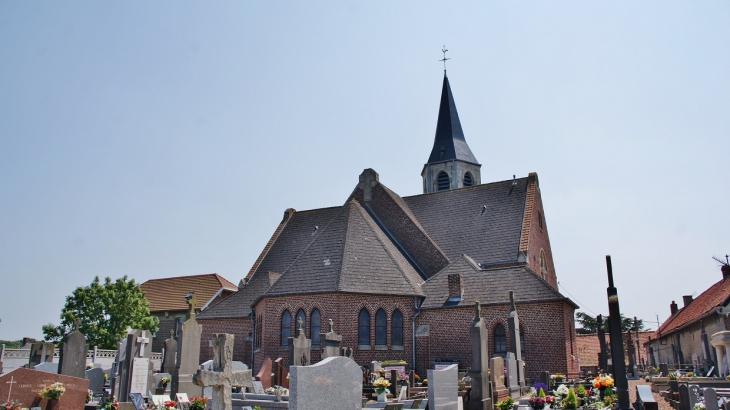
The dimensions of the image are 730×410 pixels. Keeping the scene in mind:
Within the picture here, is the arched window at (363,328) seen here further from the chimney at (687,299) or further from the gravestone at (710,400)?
the chimney at (687,299)

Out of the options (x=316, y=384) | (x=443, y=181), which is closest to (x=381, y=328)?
(x=316, y=384)

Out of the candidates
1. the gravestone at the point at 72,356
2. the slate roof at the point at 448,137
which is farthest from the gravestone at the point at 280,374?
the slate roof at the point at 448,137

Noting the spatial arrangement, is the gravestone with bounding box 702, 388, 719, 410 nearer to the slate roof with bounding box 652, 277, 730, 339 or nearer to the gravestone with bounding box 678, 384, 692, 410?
the gravestone with bounding box 678, 384, 692, 410

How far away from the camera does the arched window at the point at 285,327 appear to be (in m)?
27.9

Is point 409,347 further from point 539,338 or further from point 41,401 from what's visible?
point 41,401

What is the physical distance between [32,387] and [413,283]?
18590 millimetres

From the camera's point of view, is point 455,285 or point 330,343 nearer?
point 330,343

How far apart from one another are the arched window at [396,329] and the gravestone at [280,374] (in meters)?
5.35

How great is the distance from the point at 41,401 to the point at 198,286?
35.2 meters

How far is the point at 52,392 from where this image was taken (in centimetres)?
1356

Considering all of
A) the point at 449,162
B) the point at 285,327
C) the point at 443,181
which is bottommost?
the point at 285,327

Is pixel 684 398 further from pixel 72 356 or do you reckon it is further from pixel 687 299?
pixel 687 299

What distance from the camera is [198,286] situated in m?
48.2

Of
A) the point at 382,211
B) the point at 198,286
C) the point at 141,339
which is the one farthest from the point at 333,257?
the point at 198,286
